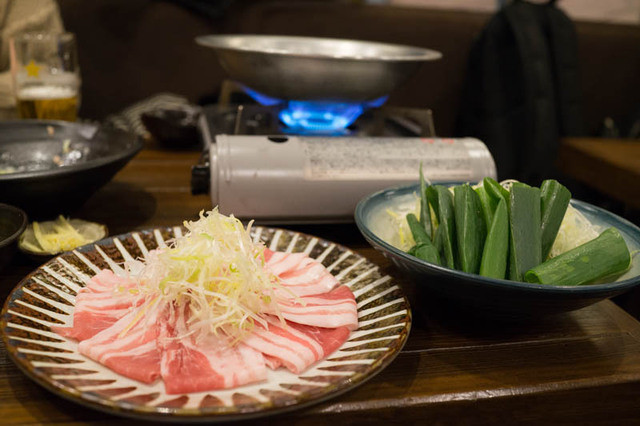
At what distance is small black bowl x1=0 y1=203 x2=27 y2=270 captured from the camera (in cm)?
86

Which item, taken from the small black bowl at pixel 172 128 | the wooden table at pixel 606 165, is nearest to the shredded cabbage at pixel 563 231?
the small black bowl at pixel 172 128

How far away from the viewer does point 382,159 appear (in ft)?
4.22

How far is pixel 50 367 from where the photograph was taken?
0.65 metres

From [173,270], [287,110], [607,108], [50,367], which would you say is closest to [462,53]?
[607,108]

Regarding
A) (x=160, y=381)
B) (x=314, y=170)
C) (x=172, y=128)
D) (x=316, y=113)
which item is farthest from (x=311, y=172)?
(x=172, y=128)

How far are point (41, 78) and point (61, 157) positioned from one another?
15.8 inches

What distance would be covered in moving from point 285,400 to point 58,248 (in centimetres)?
63

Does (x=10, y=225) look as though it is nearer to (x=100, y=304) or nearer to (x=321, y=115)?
(x=100, y=304)

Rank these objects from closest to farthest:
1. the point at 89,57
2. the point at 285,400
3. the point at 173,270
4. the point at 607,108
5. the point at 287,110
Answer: the point at 285,400 → the point at 173,270 → the point at 287,110 → the point at 89,57 → the point at 607,108

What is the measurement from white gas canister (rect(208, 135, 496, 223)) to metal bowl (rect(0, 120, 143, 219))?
23cm

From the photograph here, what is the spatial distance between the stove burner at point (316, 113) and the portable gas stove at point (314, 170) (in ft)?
0.34

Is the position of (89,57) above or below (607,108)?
above

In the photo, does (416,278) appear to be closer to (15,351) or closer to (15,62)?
(15,351)

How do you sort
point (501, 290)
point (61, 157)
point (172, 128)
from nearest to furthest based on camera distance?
1. point (501, 290)
2. point (61, 157)
3. point (172, 128)
